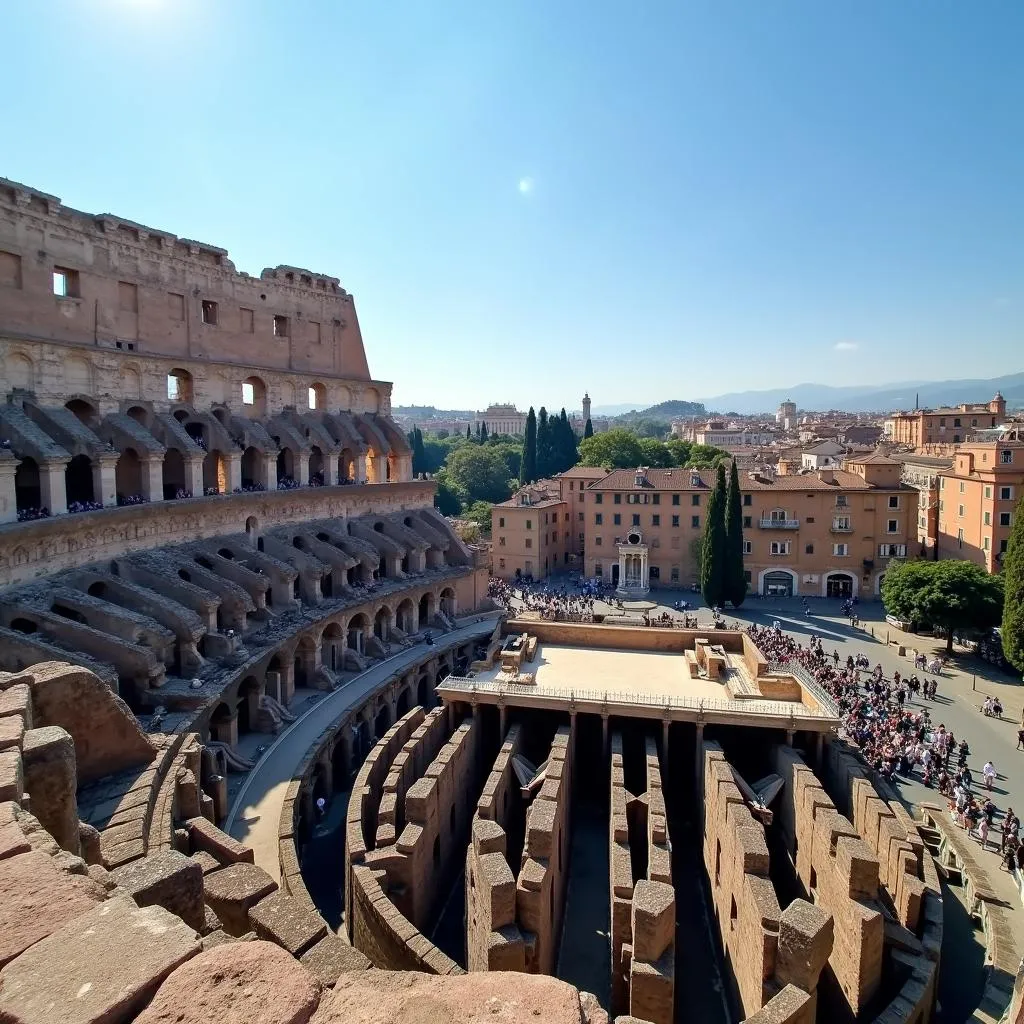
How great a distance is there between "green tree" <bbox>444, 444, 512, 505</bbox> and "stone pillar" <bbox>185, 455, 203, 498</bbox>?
51.2 m

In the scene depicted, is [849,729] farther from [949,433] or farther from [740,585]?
[949,433]

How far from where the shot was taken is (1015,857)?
18453 millimetres

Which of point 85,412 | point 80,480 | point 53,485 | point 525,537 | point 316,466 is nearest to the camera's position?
point 53,485

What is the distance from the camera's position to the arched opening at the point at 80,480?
27.4 meters

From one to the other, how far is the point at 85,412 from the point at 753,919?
27.9 metres

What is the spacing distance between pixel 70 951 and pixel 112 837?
8.15m

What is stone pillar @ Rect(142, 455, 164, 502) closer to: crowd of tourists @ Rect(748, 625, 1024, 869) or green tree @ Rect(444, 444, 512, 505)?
crowd of tourists @ Rect(748, 625, 1024, 869)

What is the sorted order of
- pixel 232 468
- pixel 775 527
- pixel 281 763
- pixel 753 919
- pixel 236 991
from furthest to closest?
pixel 775 527, pixel 232 468, pixel 281 763, pixel 753 919, pixel 236 991

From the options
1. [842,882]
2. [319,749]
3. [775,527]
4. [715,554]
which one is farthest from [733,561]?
[842,882]

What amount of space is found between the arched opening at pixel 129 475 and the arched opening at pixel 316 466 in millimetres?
10001

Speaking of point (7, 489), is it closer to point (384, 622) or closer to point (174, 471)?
point (174, 471)

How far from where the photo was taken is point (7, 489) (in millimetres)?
21859

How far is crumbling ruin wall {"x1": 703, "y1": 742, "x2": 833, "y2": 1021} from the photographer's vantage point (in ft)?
39.6

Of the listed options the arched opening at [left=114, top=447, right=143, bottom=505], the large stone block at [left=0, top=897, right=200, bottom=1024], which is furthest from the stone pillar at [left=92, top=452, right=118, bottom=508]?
the large stone block at [left=0, top=897, right=200, bottom=1024]
